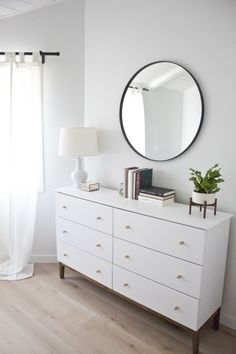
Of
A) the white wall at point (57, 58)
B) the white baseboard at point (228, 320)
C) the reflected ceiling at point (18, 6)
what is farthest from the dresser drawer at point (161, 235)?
the reflected ceiling at point (18, 6)

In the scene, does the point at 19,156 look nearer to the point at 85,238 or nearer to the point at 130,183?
the point at 85,238

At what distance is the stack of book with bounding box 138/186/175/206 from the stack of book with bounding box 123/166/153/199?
0.16ft

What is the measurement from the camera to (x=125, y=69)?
2.36m

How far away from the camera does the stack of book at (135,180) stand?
2186mm

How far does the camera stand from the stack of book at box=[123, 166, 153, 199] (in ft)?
7.17

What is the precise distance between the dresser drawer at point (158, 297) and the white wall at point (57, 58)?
3.96 ft

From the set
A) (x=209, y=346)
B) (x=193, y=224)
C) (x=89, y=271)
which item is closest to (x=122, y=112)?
(x=193, y=224)

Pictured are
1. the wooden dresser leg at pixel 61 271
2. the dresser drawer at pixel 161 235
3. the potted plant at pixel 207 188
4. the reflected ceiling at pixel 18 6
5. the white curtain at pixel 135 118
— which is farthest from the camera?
the wooden dresser leg at pixel 61 271

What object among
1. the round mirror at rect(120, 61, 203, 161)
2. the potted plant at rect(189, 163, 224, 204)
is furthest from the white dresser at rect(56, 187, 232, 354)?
the round mirror at rect(120, 61, 203, 161)

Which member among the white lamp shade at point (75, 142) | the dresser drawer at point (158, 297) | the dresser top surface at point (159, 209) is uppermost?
the white lamp shade at point (75, 142)

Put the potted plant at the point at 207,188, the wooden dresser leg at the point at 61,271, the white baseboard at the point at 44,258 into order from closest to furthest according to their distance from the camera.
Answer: the potted plant at the point at 207,188 < the wooden dresser leg at the point at 61,271 < the white baseboard at the point at 44,258

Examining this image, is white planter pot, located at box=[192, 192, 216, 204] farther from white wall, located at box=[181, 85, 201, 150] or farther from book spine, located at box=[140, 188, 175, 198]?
white wall, located at box=[181, 85, 201, 150]

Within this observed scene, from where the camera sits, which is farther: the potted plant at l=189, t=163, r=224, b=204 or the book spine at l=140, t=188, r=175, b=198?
the book spine at l=140, t=188, r=175, b=198

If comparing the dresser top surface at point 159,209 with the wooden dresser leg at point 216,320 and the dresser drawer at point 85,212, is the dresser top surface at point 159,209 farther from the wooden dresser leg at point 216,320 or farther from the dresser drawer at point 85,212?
the wooden dresser leg at point 216,320
